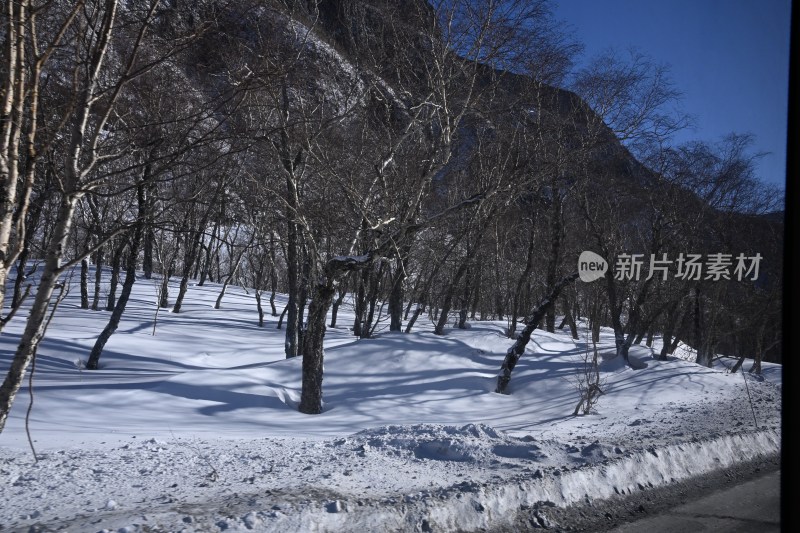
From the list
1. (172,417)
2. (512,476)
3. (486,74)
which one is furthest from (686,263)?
(172,417)

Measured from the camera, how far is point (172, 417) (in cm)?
840

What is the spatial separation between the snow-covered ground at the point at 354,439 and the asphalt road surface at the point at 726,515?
0.43m

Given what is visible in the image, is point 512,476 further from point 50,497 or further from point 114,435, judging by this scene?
point 114,435

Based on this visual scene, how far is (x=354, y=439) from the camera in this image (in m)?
5.89

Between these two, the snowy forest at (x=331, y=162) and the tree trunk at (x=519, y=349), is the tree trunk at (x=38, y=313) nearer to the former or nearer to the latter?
the snowy forest at (x=331, y=162)

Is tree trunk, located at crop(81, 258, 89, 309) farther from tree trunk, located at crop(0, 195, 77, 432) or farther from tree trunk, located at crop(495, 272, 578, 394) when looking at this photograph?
tree trunk, located at crop(0, 195, 77, 432)

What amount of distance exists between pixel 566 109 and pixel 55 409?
12309 millimetres

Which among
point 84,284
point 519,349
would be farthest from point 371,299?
point 84,284

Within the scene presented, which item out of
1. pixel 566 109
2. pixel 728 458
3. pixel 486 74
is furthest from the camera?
pixel 566 109

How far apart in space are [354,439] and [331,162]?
20.5 ft

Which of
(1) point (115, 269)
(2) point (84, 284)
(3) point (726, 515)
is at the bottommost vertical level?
(3) point (726, 515)

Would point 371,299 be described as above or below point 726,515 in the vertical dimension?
above

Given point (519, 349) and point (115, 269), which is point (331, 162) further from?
point (115, 269)

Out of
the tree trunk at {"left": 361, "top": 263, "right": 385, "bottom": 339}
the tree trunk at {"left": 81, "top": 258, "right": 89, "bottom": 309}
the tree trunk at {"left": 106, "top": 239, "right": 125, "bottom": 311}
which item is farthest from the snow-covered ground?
the tree trunk at {"left": 81, "top": 258, "right": 89, "bottom": 309}
